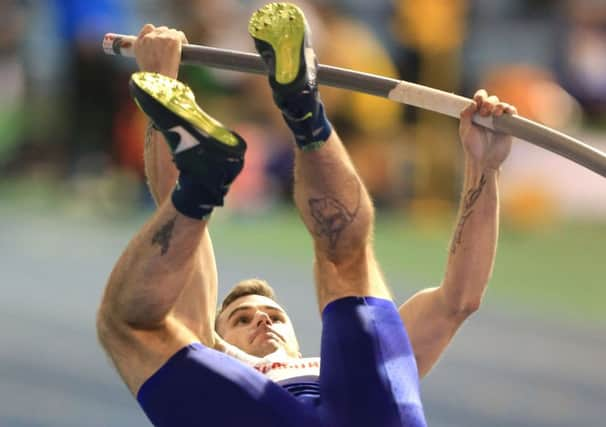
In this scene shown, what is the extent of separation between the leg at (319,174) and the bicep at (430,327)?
1.50 ft

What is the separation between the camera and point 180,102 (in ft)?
13.4

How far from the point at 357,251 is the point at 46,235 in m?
7.03

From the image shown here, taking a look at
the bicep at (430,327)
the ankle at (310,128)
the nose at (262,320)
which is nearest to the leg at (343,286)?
the ankle at (310,128)

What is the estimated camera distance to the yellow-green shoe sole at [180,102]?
402 centimetres

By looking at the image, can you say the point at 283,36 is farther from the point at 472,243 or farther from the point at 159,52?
the point at 472,243

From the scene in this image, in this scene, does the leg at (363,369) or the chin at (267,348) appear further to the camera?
the chin at (267,348)

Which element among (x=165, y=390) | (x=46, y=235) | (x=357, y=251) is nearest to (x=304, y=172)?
(x=357, y=251)

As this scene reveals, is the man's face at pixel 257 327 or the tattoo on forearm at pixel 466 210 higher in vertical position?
the tattoo on forearm at pixel 466 210

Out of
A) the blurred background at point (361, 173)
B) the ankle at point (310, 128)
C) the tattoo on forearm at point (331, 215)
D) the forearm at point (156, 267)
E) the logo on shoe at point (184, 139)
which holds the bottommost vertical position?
the forearm at point (156, 267)

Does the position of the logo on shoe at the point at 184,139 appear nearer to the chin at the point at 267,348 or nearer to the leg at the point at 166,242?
the leg at the point at 166,242

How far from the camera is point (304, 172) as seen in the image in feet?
14.2

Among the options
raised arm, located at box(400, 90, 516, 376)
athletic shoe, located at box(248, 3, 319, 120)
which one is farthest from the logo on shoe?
raised arm, located at box(400, 90, 516, 376)

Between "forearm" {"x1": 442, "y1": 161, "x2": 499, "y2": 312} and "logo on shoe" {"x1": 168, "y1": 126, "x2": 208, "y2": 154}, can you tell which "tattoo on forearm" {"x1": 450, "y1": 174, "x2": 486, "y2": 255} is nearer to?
"forearm" {"x1": 442, "y1": 161, "x2": 499, "y2": 312}

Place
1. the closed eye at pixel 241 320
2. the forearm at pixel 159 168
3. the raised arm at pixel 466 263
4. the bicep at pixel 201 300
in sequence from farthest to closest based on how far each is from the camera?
1. the closed eye at pixel 241 320
2. the raised arm at pixel 466 263
3. the forearm at pixel 159 168
4. the bicep at pixel 201 300
